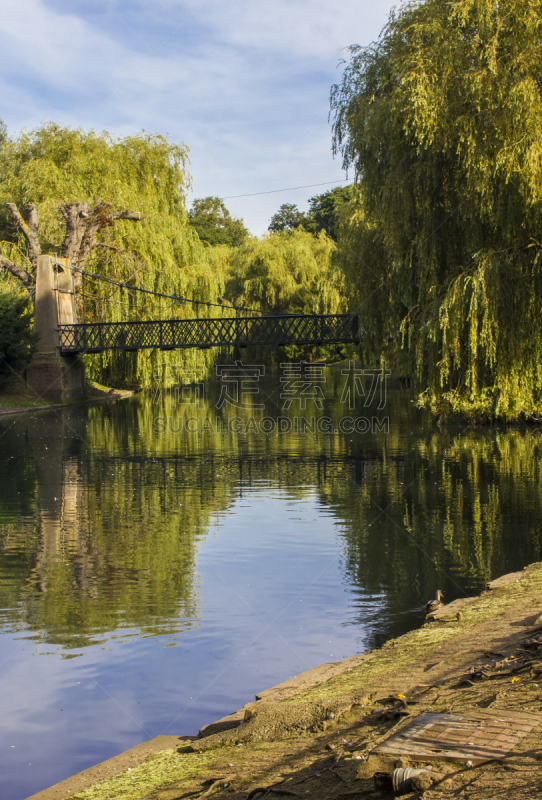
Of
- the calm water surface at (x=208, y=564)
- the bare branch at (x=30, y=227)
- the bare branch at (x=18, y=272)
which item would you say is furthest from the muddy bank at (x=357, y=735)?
the bare branch at (x=18, y=272)

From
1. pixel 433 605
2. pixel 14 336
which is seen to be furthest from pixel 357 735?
pixel 14 336

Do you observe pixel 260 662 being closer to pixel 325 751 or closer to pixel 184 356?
pixel 325 751

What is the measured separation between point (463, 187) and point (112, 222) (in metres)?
20.0

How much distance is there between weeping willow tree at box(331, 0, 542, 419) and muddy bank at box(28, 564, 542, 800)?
9.67 meters

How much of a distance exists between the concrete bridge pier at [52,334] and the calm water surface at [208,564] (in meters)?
14.0

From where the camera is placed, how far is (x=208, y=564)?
8.31m

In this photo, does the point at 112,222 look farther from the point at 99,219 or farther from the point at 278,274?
the point at 278,274

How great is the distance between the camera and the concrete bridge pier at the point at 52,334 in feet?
104

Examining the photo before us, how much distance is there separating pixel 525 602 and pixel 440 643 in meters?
1.09

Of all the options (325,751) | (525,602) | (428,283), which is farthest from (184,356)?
(325,751)

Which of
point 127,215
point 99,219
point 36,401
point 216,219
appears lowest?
point 36,401

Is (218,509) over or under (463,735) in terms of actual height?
under

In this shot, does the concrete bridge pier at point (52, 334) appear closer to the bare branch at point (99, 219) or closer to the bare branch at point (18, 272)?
the bare branch at point (18, 272)

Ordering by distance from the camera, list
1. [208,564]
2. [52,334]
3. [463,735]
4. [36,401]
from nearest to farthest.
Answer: [463,735] < [208,564] < [36,401] < [52,334]
